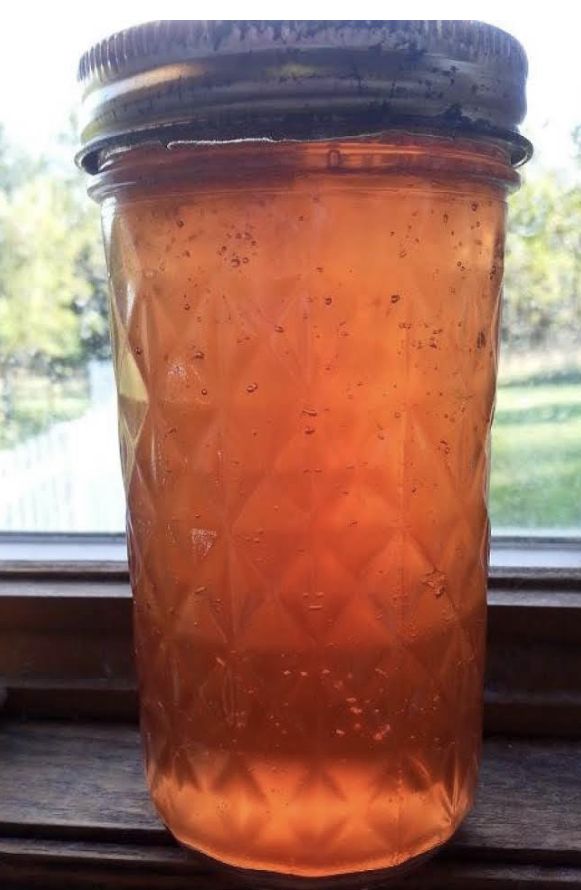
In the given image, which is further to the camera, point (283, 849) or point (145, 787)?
point (145, 787)

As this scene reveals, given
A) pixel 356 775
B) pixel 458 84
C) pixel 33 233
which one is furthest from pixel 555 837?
pixel 33 233

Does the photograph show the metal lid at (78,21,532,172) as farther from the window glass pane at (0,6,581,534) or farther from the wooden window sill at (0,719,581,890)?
the wooden window sill at (0,719,581,890)

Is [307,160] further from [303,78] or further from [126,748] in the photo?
[126,748]

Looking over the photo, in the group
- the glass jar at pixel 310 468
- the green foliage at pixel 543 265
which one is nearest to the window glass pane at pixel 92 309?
the green foliage at pixel 543 265

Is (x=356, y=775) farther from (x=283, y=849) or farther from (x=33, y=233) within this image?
(x=33, y=233)

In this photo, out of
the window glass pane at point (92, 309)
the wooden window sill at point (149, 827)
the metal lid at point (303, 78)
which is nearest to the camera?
the metal lid at point (303, 78)

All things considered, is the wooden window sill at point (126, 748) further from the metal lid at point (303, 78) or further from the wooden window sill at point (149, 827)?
the metal lid at point (303, 78)

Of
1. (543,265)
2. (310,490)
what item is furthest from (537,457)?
(310,490)
